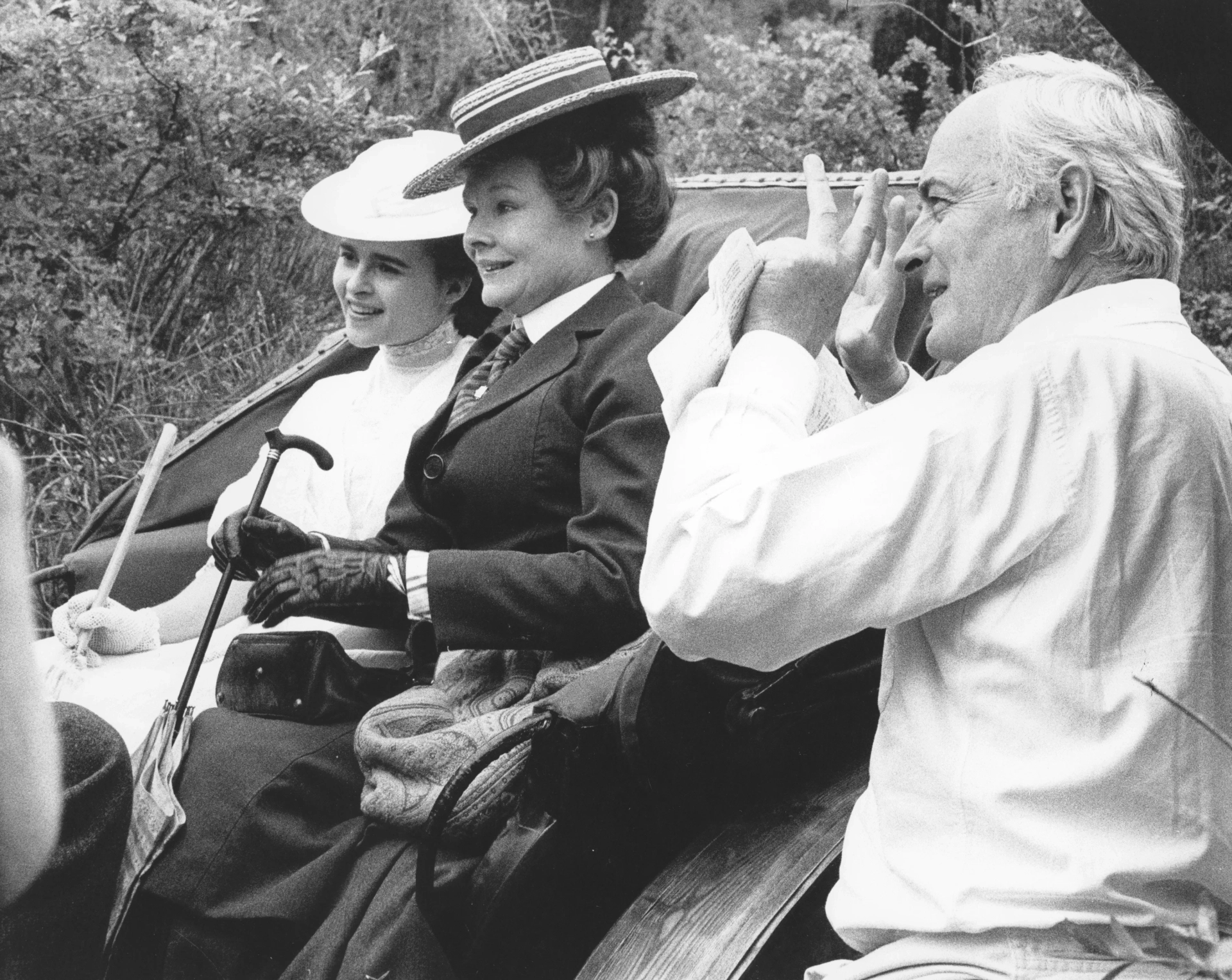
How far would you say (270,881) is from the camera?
257 centimetres

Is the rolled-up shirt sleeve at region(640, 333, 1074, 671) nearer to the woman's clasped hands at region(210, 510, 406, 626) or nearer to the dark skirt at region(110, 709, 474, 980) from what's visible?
the dark skirt at region(110, 709, 474, 980)

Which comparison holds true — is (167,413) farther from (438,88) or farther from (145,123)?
(438,88)

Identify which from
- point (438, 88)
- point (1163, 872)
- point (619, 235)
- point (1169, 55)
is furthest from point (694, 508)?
point (438, 88)

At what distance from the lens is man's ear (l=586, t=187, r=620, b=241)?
10.0 feet

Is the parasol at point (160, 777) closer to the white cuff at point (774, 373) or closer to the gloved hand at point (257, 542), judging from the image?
the gloved hand at point (257, 542)

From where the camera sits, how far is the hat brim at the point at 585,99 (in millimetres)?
2908

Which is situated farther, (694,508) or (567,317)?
(567,317)

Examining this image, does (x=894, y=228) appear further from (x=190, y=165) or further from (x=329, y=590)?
(x=190, y=165)

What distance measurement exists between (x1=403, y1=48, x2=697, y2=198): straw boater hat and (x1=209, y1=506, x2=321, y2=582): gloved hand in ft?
2.54

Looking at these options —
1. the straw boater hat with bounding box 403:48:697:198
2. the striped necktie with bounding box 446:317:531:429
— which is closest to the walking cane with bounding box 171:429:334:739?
→ the striped necktie with bounding box 446:317:531:429

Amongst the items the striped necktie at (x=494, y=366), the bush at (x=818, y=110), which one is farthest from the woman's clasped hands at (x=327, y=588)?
the bush at (x=818, y=110)

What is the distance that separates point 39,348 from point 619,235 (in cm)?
322

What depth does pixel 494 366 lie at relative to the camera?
305 cm

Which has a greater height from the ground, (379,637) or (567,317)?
(567,317)
